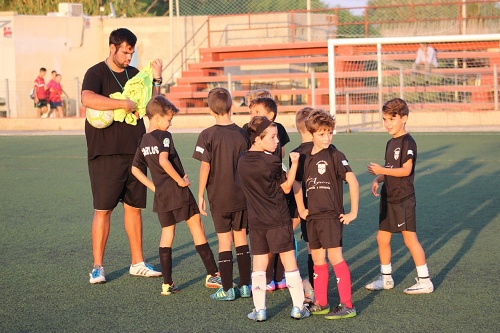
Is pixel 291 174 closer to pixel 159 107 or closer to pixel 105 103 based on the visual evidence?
pixel 159 107

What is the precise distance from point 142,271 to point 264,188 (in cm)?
176

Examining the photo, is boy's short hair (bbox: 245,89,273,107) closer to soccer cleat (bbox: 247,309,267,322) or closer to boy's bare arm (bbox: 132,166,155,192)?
boy's bare arm (bbox: 132,166,155,192)

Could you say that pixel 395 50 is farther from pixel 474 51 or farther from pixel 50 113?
pixel 50 113

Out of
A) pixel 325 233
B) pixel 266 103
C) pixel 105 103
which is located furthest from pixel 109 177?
pixel 325 233

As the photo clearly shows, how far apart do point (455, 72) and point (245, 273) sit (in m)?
19.6

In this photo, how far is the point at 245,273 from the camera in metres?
5.95

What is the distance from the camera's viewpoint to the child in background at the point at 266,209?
5.27 meters

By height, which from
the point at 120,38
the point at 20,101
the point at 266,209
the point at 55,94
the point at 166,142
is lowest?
the point at 266,209

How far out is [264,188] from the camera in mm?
5289

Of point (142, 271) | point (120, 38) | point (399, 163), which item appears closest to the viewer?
point (399, 163)

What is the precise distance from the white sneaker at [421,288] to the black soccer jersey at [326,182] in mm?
878

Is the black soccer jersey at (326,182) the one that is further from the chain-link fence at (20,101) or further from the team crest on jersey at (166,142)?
the chain-link fence at (20,101)

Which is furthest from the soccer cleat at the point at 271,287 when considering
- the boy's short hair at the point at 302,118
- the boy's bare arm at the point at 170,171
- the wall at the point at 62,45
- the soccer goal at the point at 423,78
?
the wall at the point at 62,45

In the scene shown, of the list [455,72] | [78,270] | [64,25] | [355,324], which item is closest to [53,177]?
[78,270]
